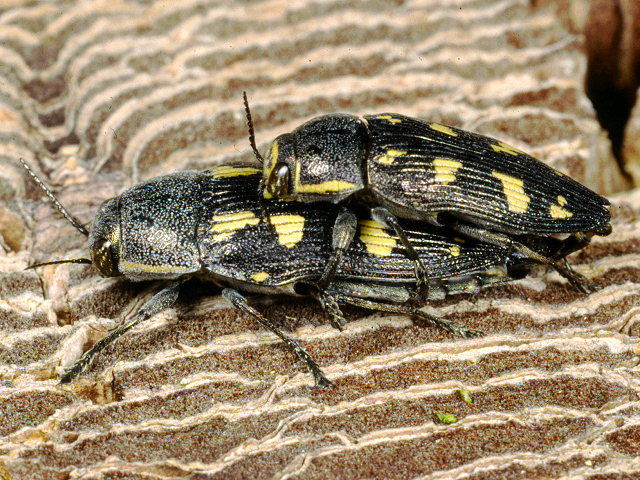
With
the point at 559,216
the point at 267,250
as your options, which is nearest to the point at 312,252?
the point at 267,250

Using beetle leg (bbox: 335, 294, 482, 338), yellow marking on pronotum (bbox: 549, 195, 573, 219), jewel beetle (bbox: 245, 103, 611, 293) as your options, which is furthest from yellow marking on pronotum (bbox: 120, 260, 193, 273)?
yellow marking on pronotum (bbox: 549, 195, 573, 219)

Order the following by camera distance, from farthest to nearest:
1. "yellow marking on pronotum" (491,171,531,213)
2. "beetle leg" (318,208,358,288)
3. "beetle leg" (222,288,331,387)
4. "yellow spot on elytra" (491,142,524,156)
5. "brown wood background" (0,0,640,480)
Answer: "yellow spot on elytra" (491,142,524,156) → "yellow marking on pronotum" (491,171,531,213) → "beetle leg" (318,208,358,288) → "beetle leg" (222,288,331,387) → "brown wood background" (0,0,640,480)

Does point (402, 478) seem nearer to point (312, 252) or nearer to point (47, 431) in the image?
point (312, 252)

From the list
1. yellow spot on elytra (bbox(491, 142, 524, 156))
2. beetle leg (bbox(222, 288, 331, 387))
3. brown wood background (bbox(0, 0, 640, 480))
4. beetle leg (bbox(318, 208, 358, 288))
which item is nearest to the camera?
brown wood background (bbox(0, 0, 640, 480))

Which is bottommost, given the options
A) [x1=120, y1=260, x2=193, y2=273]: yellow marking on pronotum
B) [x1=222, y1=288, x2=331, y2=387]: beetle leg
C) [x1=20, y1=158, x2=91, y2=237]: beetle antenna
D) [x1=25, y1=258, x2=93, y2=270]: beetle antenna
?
[x1=222, y1=288, x2=331, y2=387]: beetle leg

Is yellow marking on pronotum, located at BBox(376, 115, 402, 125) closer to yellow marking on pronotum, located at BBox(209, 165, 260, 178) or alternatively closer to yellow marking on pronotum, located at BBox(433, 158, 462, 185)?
yellow marking on pronotum, located at BBox(433, 158, 462, 185)

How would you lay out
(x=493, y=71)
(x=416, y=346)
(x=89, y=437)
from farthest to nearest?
(x=493, y=71) → (x=416, y=346) → (x=89, y=437)
